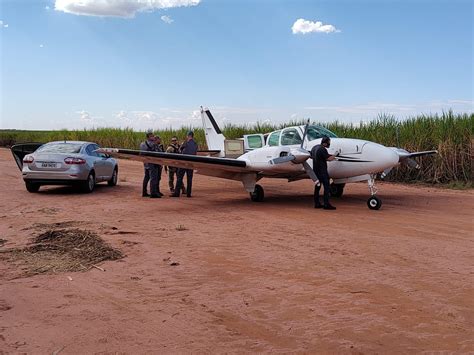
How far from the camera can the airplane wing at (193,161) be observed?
510 inches

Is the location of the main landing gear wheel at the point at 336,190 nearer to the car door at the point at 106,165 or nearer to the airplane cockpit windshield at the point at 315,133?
the airplane cockpit windshield at the point at 315,133

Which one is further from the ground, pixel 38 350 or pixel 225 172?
pixel 225 172

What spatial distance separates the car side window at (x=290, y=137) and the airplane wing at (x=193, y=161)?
4.23 feet

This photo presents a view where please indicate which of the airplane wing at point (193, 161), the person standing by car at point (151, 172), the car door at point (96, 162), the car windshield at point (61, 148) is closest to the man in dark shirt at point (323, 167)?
the airplane wing at point (193, 161)

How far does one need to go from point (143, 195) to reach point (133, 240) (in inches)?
287

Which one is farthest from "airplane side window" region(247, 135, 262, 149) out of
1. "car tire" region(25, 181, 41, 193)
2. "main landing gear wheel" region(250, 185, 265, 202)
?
"car tire" region(25, 181, 41, 193)

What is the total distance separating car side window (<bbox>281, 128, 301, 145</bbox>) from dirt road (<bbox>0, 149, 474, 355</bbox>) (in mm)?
3271

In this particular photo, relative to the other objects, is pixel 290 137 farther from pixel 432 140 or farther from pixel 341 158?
pixel 432 140


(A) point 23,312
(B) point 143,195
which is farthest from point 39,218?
(A) point 23,312

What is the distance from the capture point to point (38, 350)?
4438mm

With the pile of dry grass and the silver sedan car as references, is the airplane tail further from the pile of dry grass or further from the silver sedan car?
the pile of dry grass

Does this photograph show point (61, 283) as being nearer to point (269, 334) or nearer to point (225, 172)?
point (269, 334)

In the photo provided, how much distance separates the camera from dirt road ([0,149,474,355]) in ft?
15.4

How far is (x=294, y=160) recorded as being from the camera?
13773 mm
